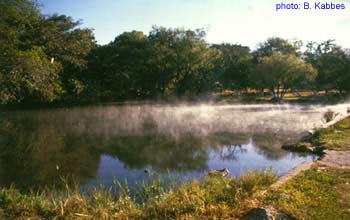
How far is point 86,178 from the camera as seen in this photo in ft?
28.2

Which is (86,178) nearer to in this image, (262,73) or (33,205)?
(33,205)

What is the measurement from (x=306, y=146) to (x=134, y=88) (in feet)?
104

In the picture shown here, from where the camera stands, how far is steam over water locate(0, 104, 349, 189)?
9094 millimetres

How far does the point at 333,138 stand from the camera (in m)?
11.5

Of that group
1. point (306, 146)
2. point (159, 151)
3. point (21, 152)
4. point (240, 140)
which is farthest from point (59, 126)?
point (306, 146)

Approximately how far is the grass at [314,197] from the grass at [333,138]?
387cm

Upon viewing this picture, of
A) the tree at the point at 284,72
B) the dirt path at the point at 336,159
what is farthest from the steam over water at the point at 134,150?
the tree at the point at 284,72

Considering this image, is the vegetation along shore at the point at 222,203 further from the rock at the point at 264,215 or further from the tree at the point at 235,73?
the tree at the point at 235,73

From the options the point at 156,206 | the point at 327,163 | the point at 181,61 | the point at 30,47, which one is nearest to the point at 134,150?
the point at 327,163

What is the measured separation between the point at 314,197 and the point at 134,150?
793 centimetres

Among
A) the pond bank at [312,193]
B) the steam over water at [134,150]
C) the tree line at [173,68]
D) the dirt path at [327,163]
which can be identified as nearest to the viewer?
the pond bank at [312,193]


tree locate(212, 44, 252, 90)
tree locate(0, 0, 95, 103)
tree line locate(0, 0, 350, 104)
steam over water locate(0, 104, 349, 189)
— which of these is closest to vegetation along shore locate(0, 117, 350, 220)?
steam over water locate(0, 104, 349, 189)

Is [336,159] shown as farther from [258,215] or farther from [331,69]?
[331,69]

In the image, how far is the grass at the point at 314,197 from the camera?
460cm
